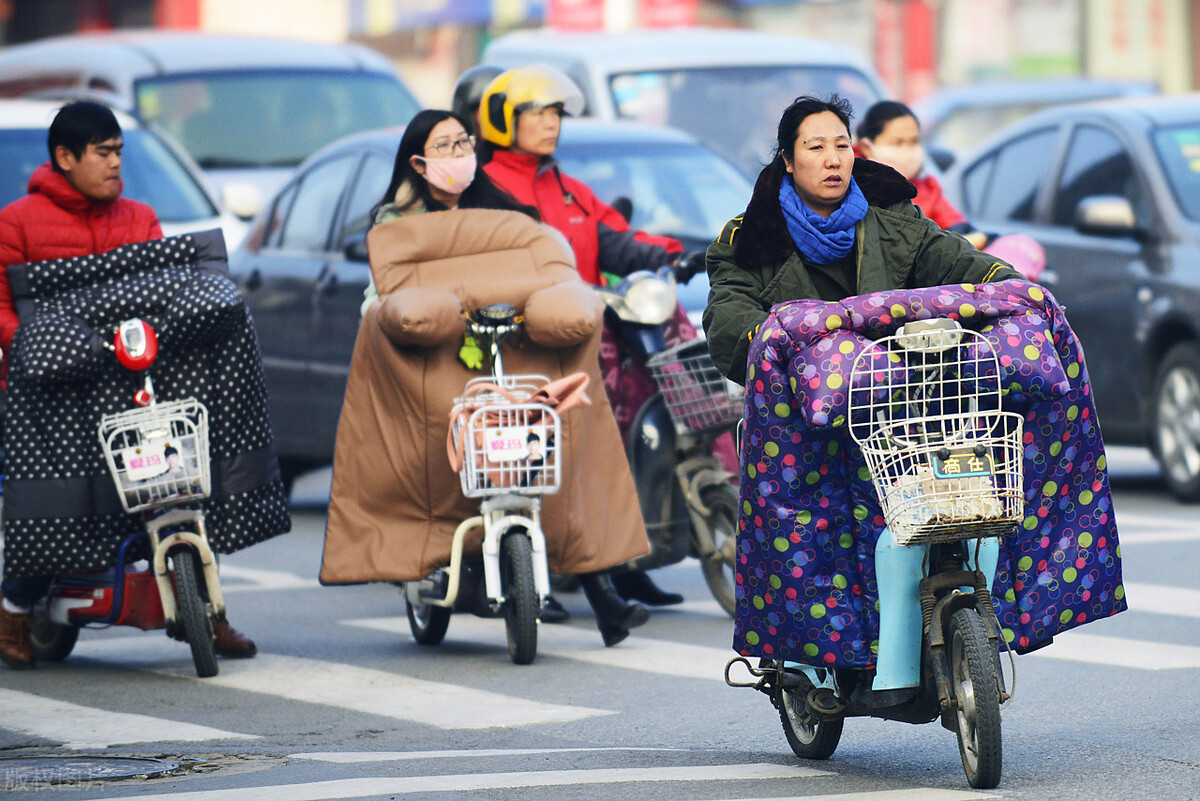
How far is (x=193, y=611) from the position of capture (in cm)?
784

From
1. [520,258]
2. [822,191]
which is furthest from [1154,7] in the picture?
[822,191]

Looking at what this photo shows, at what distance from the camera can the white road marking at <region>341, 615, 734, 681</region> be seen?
7.96m

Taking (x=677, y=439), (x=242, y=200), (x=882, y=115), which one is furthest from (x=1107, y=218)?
(x=242, y=200)

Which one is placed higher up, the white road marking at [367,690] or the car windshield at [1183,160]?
the car windshield at [1183,160]

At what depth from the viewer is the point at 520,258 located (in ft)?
27.6

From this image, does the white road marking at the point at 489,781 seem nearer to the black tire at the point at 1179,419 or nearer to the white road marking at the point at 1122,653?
the white road marking at the point at 1122,653

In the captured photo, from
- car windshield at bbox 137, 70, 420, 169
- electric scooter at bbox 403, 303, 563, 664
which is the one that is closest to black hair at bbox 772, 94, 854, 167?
electric scooter at bbox 403, 303, 563, 664

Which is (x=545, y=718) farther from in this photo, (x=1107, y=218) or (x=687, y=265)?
(x=1107, y=218)

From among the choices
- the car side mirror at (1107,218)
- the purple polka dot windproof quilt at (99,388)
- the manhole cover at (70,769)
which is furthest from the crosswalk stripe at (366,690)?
the car side mirror at (1107,218)

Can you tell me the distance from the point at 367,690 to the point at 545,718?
35.4 inches

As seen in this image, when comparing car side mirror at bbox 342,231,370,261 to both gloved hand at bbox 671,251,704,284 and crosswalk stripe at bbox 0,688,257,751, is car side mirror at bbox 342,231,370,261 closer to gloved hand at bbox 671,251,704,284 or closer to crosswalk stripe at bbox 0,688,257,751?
gloved hand at bbox 671,251,704,284

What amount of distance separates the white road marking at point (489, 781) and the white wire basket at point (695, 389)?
111 inches

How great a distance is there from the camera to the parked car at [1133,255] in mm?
11945

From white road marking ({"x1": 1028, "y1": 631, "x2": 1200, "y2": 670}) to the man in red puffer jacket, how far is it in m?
2.93
